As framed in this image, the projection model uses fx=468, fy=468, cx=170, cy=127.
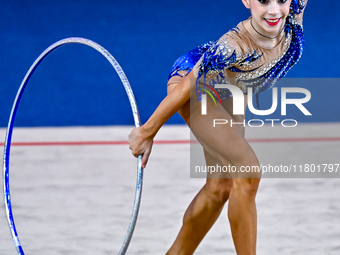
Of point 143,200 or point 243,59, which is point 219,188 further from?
point 143,200

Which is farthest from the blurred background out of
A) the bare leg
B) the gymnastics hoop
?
the bare leg

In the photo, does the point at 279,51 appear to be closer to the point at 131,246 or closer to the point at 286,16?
the point at 286,16

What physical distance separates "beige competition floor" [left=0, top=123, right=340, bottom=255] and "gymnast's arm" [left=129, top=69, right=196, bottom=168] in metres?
0.58

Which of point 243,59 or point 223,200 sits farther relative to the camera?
point 223,200

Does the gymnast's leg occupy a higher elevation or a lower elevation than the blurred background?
lower

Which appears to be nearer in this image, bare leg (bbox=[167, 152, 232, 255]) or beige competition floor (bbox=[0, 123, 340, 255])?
bare leg (bbox=[167, 152, 232, 255])

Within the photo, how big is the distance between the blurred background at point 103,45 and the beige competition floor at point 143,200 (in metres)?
0.62

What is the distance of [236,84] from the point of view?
62.0 inches

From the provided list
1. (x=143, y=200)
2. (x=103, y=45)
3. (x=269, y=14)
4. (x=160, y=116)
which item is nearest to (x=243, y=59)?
(x=269, y=14)

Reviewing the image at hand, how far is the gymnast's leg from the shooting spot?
1.39 metres

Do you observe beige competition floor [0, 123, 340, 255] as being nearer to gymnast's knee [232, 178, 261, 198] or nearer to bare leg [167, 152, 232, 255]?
bare leg [167, 152, 232, 255]

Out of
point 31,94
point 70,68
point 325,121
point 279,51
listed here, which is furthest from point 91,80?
point 279,51

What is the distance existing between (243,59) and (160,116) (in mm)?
309

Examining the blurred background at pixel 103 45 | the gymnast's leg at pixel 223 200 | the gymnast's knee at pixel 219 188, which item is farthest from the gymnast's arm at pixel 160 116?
the blurred background at pixel 103 45
